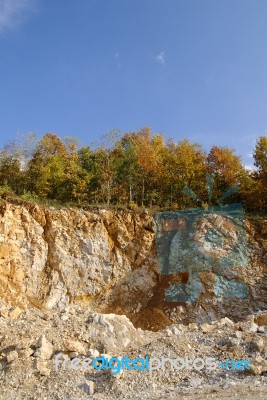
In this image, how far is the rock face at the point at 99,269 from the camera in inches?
685

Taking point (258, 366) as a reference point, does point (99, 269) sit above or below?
A: above

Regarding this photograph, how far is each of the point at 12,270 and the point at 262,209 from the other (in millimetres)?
16311

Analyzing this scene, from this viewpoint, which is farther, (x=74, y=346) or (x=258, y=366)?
(x=74, y=346)

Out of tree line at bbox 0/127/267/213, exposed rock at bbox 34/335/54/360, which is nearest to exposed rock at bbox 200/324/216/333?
exposed rock at bbox 34/335/54/360

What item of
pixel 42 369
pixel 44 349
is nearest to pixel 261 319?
pixel 44 349

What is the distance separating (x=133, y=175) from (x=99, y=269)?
920 cm

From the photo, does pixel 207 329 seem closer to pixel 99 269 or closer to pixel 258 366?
pixel 258 366

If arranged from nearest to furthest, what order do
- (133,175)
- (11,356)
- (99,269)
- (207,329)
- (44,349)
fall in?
(11,356) → (44,349) → (207,329) → (99,269) → (133,175)

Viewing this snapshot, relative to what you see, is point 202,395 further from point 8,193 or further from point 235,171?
point 235,171

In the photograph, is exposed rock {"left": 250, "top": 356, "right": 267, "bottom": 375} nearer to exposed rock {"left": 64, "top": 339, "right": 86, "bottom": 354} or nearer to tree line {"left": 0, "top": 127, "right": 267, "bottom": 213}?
exposed rock {"left": 64, "top": 339, "right": 86, "bottom": 354}

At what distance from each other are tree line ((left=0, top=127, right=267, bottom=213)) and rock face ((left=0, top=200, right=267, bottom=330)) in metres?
3.73

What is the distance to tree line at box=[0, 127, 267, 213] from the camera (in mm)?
24547

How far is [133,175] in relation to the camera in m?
26.3

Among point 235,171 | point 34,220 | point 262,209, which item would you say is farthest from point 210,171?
point 34,220
